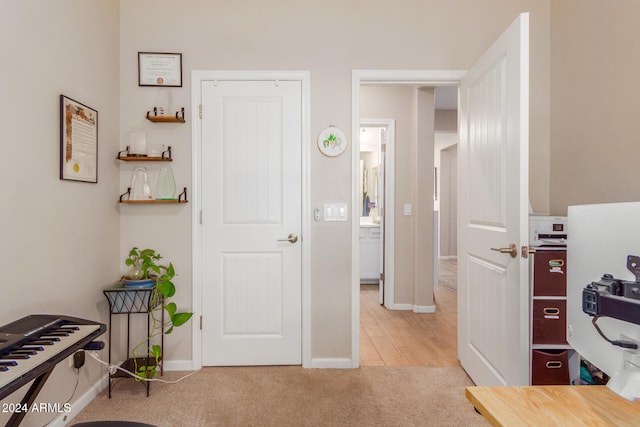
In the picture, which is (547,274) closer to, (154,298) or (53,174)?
(154,298)

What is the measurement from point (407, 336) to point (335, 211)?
1.49 meters

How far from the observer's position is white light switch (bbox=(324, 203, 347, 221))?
2645 mm

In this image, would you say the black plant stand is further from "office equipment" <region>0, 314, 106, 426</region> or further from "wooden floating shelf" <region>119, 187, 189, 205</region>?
"office equipment" <region>0, 314, 106, 426</region>

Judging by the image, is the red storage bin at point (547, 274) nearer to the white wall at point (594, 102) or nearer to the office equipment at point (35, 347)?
the white wall at point (594, 102)

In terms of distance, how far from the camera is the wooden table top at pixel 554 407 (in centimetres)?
75

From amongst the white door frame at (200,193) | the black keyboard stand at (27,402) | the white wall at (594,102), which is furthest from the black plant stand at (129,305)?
the white wall at (594,102)

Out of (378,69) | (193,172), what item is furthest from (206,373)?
(378,69)

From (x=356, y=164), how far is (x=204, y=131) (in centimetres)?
111

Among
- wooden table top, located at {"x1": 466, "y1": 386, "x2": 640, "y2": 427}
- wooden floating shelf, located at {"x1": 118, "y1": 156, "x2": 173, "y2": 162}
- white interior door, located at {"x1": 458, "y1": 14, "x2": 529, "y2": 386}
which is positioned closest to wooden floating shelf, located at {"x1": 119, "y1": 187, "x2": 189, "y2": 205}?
wooden floating shelf, located at {"x1": 118, "y1": 156, "x2": 173, "y2": 162}

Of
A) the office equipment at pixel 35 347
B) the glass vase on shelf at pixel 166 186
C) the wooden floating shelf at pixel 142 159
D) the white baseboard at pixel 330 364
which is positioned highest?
the wooden floating shelf at pixel 142 159

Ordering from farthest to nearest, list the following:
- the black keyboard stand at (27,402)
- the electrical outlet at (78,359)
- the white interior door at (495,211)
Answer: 1. the electrical outlet at (78,359)
2. the white interior door at (495,211)
3. the black keyboard stand at (27,402)

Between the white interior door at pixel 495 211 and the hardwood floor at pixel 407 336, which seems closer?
the white interior door at pixel 495 211

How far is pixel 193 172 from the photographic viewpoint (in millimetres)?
2600

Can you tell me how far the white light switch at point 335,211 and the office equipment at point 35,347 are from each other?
156 centimetres
